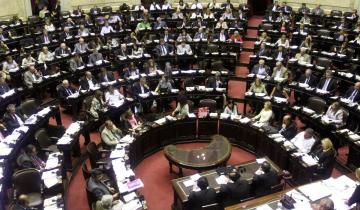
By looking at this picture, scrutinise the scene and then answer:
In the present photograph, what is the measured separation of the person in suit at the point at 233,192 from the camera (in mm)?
7551

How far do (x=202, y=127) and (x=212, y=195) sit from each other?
428cm

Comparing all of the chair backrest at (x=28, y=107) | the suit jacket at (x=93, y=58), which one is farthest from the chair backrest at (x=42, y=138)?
the suit jacket at (x=93, y=58)

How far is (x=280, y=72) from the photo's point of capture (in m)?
13.6

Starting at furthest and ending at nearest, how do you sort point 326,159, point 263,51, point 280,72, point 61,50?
point 61,50 < point 263,51 < point 280,72 < point 326,159

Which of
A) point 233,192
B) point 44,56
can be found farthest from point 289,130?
point 44,56

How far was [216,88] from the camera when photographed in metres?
13.0

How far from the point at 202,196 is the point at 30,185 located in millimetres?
3824

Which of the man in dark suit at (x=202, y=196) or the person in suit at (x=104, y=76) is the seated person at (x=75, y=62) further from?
the man in dark suit at (x=202, y=196)

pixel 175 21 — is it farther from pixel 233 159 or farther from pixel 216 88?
pixel 233 159

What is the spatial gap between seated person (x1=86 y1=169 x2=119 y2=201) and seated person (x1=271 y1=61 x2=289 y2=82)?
795cm

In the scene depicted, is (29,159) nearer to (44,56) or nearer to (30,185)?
(30,185)

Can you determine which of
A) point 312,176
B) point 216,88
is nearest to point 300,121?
point 216,88

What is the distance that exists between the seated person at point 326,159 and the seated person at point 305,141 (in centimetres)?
68

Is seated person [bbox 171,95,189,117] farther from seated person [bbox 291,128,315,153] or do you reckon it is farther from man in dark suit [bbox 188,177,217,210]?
man in dark suit [bbox 188,177,217,210]
